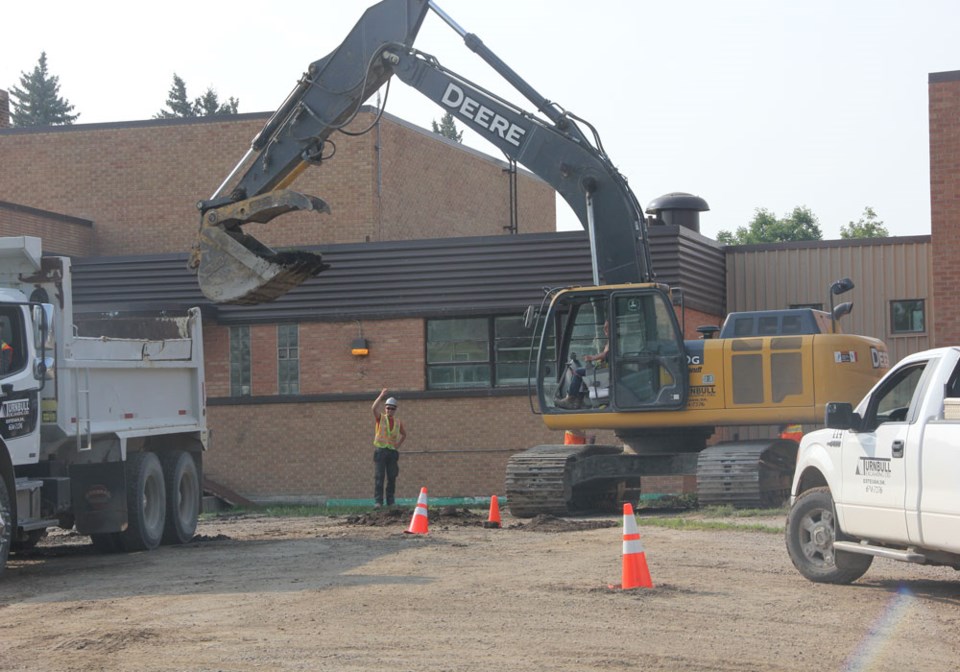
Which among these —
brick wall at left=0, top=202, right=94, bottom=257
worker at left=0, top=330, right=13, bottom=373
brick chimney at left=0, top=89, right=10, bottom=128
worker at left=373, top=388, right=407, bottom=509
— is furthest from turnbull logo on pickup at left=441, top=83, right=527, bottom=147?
brick chimney at left=0, top=89, right=10, bottom=128

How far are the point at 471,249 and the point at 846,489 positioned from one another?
15.6 m

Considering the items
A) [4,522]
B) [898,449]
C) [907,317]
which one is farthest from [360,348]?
[898,449]

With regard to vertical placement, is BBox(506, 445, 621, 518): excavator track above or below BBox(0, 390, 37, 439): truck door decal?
below

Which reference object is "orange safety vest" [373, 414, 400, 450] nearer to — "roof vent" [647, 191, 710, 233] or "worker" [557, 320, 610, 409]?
"worker" [557, 320, 610, 409]

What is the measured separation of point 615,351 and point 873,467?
864cm

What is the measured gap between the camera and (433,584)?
12.0 m

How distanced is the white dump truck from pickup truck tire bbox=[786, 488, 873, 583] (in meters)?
7.05

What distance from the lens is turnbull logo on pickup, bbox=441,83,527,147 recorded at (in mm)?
20547

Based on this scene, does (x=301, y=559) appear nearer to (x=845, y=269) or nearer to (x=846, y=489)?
(x=846, y=489)

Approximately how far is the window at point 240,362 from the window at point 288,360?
62 cm

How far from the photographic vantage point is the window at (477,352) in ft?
86.2

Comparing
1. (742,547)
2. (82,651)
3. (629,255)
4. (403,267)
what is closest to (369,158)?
(403,267)

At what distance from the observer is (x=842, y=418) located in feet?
36.7

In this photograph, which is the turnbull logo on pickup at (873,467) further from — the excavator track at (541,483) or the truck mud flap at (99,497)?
the excavator track at (541,483)
